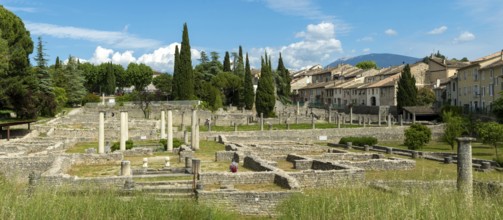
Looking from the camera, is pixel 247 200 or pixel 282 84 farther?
pixel 282 84

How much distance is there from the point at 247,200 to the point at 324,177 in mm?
5436

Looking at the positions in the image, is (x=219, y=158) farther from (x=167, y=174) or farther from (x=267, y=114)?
(x=267, y=114)

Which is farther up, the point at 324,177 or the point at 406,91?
the point at 406,91

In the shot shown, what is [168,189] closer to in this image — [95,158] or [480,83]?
[95,158]

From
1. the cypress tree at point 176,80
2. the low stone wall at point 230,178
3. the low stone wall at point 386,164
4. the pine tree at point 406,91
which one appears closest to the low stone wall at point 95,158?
the low stone wall at point 230,178

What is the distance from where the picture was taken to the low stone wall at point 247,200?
50.8 feet

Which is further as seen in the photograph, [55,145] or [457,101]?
[457,101]

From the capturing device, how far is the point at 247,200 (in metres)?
15.6

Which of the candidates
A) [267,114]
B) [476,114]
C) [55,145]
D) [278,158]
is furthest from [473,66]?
[55,145]

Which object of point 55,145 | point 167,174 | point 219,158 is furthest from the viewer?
point 55,145

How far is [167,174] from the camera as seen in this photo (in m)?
22.8

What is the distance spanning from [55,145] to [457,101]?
57118 millimetres

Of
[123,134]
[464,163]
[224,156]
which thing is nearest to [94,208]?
[464,163]

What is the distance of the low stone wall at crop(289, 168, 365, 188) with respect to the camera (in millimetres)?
19609
